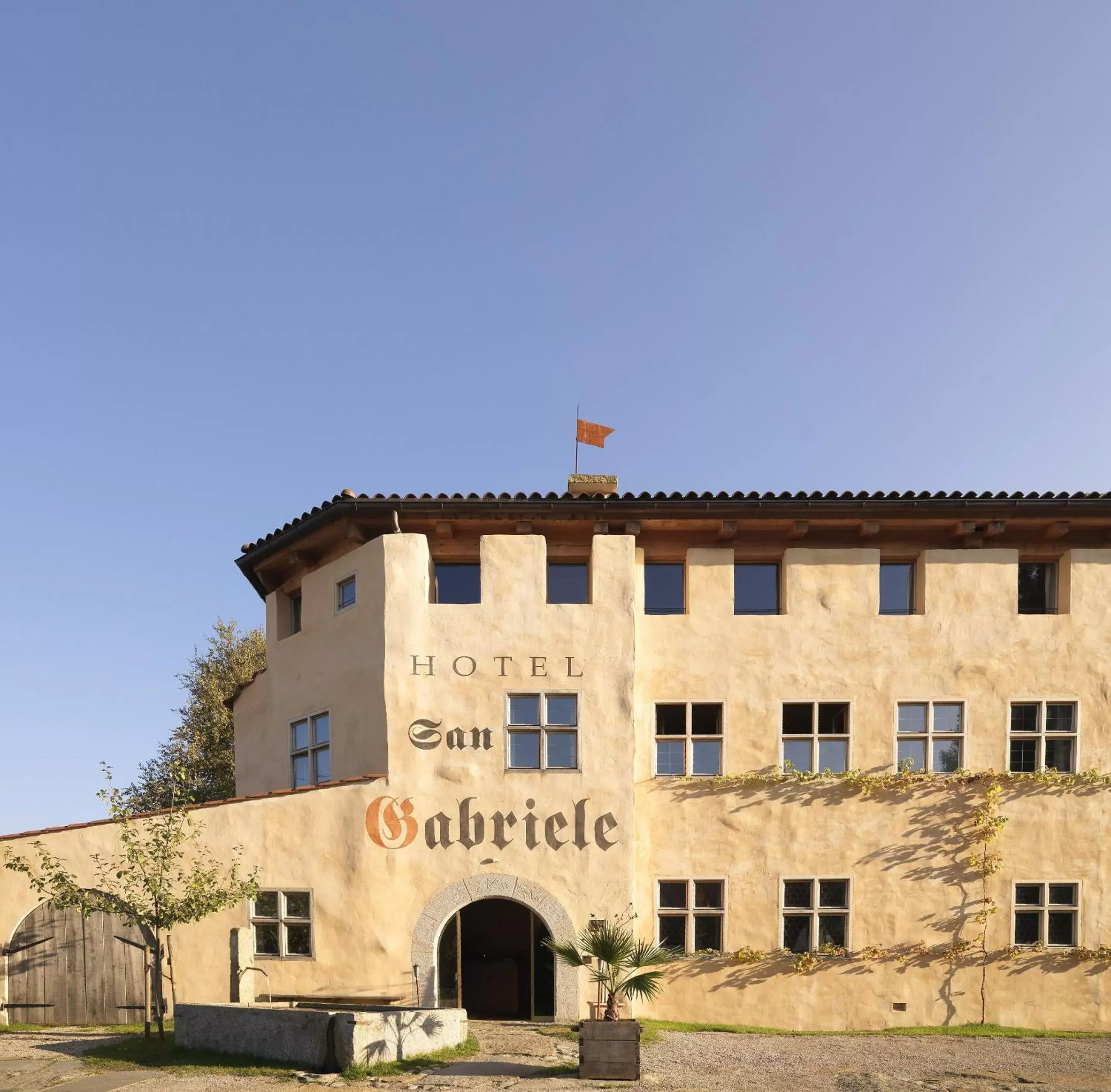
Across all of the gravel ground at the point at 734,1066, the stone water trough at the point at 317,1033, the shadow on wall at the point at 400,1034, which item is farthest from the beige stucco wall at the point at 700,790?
the shadow on wall at the point at 400,1034

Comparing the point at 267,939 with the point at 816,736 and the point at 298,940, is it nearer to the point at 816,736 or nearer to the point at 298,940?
the point at 298,940

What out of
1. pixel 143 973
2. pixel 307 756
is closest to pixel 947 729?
pixel 307 756

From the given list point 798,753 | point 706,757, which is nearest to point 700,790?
point 706,757

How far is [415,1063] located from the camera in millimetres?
12773

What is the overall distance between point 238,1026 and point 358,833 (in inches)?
147

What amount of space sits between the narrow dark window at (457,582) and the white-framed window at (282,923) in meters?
5.56

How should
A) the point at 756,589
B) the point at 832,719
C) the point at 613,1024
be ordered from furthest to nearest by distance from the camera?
the point at 756,589
the point at 832,719
the point at 613,1024

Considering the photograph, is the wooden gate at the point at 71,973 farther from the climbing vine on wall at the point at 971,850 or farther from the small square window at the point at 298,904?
the climbing vine on wall at the point at 971,850

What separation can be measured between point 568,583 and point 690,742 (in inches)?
144

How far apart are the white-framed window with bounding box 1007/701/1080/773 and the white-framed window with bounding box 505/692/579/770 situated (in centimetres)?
790

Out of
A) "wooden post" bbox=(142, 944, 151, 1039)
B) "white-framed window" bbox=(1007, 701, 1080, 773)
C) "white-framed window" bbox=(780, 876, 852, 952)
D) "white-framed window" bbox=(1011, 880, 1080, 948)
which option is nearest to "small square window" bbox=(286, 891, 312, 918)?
"wooden post" bbox=(142, 944, 151, 1039)

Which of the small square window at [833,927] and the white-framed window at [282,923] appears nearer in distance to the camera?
the white-framed window at [282,923]

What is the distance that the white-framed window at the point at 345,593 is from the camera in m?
18.2

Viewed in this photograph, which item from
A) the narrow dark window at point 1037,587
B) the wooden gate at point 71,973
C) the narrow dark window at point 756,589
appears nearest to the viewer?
the wooden gate at point 71,973
